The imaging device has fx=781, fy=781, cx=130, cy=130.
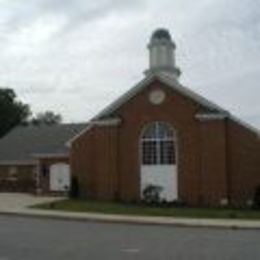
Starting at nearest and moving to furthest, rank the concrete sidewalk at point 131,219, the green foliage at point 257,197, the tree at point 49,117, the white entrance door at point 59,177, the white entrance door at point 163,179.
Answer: the concrete sidewalk at point 131,219, the green foliage at point 257,197, the white entrance door at point 163,179, the white entrance door at point 59,177, the tree at point 49,117

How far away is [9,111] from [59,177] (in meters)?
38.6

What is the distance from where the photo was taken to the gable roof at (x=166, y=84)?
44.9 metres

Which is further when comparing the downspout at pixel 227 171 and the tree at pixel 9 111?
the tree at pixel 9 111

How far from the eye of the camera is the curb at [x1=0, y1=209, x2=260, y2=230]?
99.1 feet

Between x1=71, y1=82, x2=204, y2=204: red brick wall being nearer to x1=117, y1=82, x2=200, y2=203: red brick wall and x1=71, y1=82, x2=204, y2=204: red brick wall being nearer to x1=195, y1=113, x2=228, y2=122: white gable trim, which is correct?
x1=117, y1=82, x2=200, y2=203: red brick wall

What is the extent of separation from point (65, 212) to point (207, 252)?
60.8 feet

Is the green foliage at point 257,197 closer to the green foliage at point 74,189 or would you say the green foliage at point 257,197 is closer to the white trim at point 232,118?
the white trim at point 232,118

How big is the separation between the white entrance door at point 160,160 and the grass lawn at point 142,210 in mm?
3214

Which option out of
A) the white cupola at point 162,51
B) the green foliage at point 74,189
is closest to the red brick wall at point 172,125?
the green foliage at point 74,189

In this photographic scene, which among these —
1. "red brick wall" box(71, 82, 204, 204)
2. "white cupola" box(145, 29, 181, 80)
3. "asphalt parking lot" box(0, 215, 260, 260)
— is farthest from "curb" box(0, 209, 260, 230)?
"white cupola" box(145, 29, 181, 80)

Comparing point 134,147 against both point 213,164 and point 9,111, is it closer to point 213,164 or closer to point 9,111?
point 213,164

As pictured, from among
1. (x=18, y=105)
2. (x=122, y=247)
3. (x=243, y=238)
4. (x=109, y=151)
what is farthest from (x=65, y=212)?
(x=18, y=105)

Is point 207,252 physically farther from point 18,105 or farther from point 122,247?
point 18,105

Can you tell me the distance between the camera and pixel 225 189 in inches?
1718
